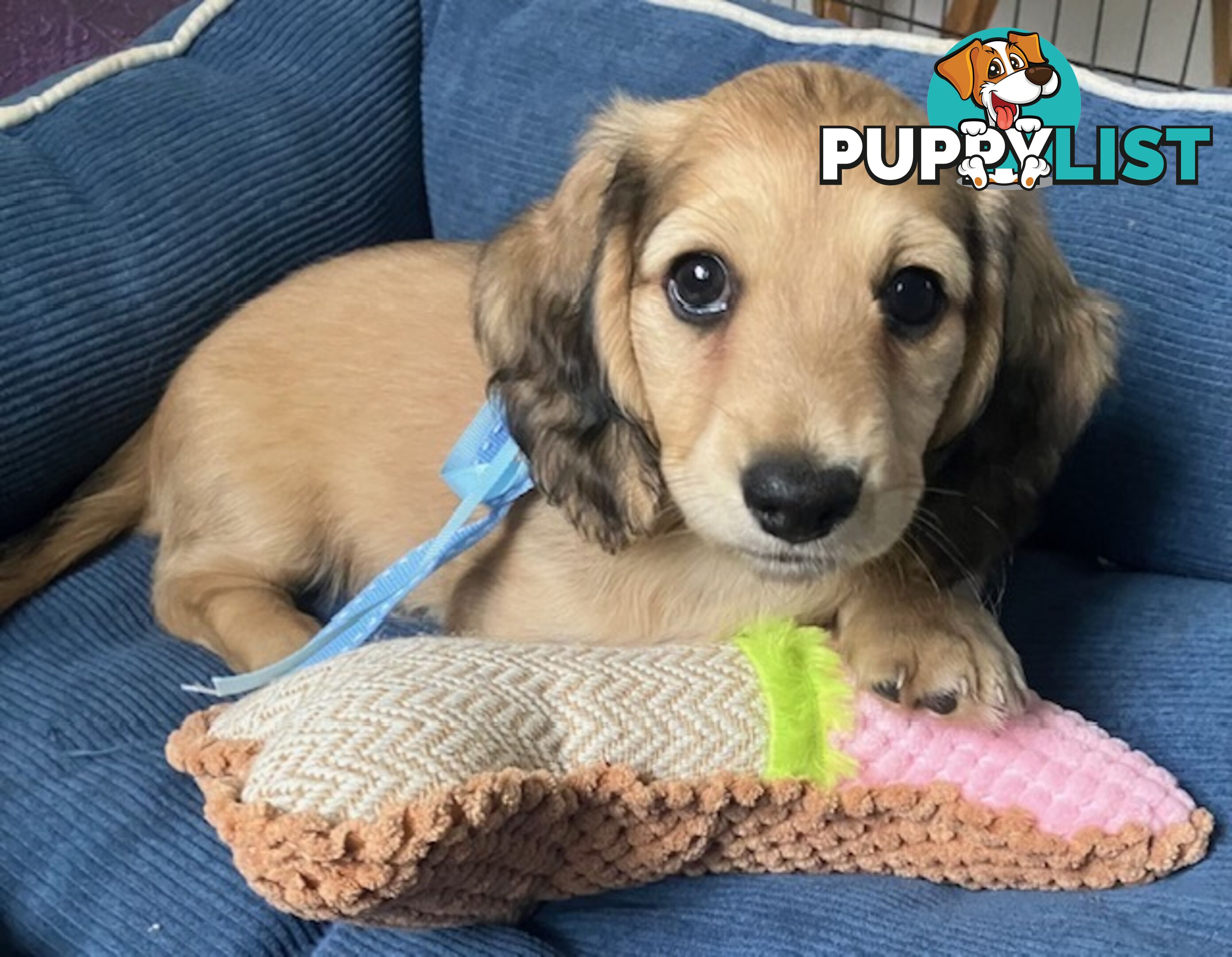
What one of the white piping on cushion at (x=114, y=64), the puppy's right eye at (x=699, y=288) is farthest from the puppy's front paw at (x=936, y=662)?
the white piping on cushion at (x=114, y=64)

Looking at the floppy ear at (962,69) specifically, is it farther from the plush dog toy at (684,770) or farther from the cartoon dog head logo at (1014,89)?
the plush dog toy at (684,770)

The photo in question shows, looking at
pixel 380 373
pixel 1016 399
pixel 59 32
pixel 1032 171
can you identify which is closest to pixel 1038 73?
pixel 1032 171

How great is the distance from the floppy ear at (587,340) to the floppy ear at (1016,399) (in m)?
0.32

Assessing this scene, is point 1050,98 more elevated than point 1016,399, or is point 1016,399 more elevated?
point 1050,98

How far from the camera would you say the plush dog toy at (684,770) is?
119 cm

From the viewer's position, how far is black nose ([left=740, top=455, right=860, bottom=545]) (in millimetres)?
1165

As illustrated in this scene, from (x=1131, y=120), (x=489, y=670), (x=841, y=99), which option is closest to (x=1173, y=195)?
(x=1131, y=120)

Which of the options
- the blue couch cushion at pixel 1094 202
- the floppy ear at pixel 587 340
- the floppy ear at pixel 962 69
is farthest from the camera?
the floppy ear at pixel 962 69

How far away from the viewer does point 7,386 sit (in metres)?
1.88

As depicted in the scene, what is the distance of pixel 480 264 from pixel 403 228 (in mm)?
915

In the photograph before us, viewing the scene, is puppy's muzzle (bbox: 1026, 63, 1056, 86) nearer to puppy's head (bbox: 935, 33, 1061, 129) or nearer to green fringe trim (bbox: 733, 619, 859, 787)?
puppy's head (bbox: 935, 33, 1061, 129)

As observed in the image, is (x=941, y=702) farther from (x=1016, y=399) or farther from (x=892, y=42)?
(x=892, y=42)

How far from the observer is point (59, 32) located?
329cm

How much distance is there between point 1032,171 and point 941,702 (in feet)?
2.10
